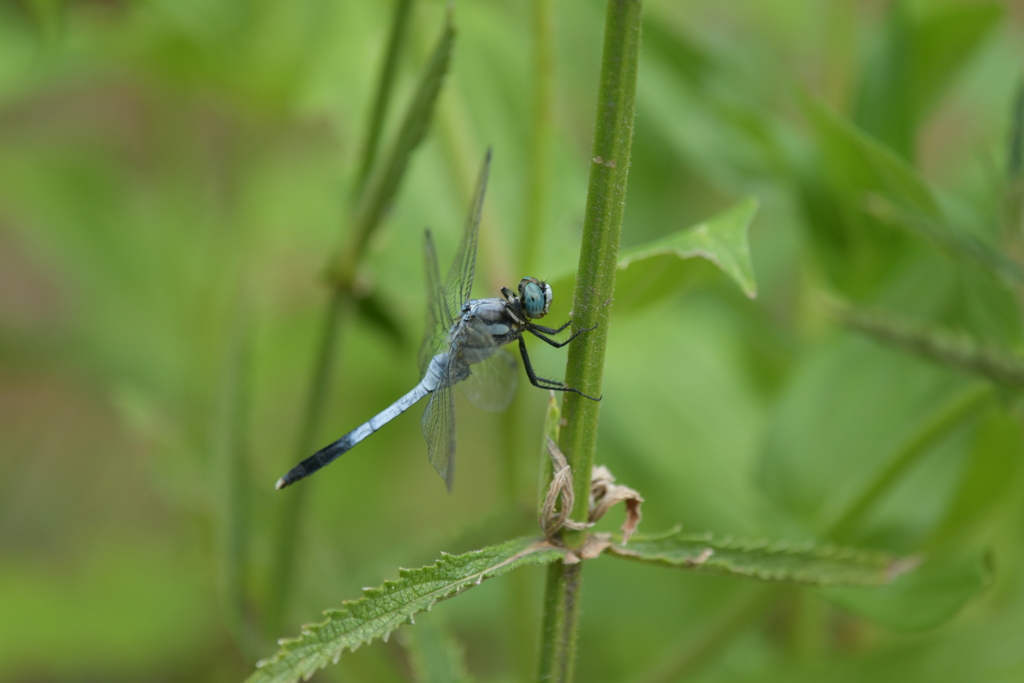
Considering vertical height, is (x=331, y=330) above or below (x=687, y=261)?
above

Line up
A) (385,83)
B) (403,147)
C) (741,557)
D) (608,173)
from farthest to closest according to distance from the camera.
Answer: (385,83), (403,147), (741,557), (608,173)

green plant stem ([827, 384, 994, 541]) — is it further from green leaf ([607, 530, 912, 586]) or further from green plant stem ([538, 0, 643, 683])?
green plant stem ([538, 0, 643, 683])

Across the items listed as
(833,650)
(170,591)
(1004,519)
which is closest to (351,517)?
(170,591)

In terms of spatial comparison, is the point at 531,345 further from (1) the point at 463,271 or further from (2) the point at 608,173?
(2) the point at 608,173

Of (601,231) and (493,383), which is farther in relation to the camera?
(493,383)

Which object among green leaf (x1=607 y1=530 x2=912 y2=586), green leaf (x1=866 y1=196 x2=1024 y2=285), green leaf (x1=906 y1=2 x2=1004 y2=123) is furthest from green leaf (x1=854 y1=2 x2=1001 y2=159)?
green leaf (x1=607 y1=530 x2=912 y2=586)

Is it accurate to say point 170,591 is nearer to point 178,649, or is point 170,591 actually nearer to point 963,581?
point 178,649

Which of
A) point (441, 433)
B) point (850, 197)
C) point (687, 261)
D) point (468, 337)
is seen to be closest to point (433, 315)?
point (468, 337)

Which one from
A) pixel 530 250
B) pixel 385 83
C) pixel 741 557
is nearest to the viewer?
pixel 741 557
